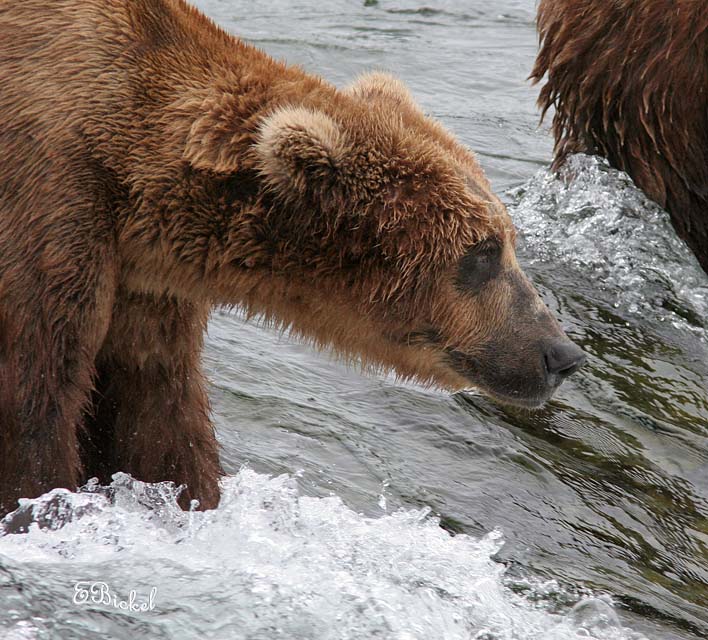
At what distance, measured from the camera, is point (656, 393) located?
6.18 meters

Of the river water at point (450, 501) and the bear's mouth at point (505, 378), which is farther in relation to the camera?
the bear's mouth at point (505, 378)

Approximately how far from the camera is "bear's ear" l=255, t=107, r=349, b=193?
13.4 feet

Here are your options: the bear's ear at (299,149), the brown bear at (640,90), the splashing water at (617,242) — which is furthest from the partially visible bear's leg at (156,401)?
the brown bear at (640,90)

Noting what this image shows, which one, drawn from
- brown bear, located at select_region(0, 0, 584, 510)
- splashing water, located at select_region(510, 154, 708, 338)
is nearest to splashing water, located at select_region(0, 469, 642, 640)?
brown bear, located at select_region(0, 0, 584, 510)

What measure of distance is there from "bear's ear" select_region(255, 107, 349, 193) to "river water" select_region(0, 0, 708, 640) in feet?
4.04

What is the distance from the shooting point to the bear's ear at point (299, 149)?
407 centimetres

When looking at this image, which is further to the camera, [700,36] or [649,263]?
[649,263]

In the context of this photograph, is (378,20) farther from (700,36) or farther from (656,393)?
(656,393)

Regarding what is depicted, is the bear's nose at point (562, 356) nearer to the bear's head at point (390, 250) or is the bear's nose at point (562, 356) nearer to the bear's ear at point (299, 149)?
the bear's head at point (390, 250)

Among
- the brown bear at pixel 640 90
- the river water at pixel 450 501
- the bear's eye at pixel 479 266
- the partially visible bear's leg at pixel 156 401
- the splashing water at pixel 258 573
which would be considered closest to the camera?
the splashing water at pixel 258 573

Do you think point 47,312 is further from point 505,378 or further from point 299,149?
point 505,378

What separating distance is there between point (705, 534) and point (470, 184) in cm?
184

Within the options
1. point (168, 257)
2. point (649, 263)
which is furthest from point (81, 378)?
point (649, 263)

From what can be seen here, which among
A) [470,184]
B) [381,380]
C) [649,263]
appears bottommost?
[381,380]
